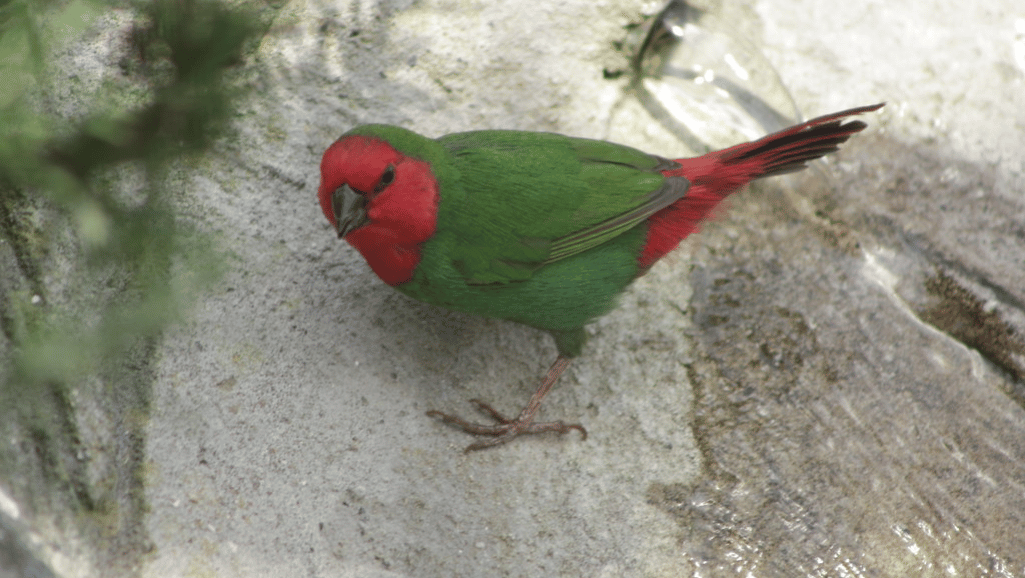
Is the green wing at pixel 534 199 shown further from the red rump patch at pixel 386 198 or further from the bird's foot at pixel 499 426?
the bird's foot at pixel 499 426

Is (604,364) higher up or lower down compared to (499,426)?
higher up

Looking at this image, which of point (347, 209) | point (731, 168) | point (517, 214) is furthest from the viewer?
point (731, 168)

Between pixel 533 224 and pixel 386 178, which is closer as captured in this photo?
pixel 386 178

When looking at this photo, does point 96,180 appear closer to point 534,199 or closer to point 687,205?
point 534,199

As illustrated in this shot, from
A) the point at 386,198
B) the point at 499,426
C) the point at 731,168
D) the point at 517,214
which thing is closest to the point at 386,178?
the point at 386,198

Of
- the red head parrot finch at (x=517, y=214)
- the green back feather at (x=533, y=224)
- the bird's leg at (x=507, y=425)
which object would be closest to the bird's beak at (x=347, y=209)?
the red head parrot finch at (x=517, y=214)

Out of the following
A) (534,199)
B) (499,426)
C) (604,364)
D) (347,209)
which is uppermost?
(534,199)
